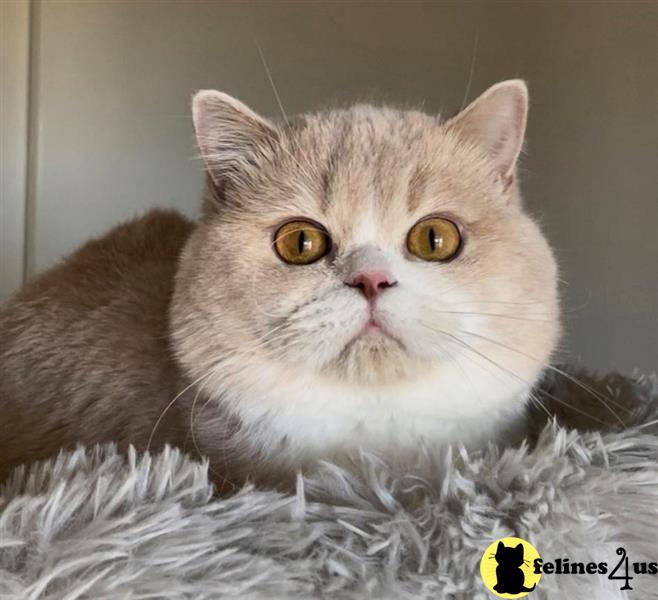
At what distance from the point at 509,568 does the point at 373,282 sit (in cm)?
31

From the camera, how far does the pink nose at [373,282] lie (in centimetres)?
81

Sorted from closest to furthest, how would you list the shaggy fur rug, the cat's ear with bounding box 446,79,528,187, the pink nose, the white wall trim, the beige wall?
the shaggy fur rug → the pink nose → the cat's ear with bounding box 446,79,528,187 → the beige wall → the white wall trim

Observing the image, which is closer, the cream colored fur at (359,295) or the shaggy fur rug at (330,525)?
the shaggy fur rug at (330,525)

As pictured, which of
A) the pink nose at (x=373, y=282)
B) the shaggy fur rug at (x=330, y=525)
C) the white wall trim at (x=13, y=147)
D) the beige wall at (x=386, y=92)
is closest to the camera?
the shaggy fur rug at (x=330, y=525)

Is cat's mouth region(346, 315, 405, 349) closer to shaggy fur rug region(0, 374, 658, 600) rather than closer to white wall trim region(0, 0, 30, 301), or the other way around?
shaggy fur rug region(0, 374, 658, 600)

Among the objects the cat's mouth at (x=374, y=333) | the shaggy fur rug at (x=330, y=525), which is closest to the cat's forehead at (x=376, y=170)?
the cat's mouth at (x=374, y=333)

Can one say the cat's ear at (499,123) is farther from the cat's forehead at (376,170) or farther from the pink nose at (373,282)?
the pink nose at (373,282)

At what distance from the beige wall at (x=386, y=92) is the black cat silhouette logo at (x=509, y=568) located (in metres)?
0.79

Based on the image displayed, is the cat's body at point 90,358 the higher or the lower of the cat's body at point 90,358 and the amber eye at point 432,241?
the lower

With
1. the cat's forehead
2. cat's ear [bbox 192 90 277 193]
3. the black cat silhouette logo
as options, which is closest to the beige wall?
the cat's forehead

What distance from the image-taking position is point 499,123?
1005mm

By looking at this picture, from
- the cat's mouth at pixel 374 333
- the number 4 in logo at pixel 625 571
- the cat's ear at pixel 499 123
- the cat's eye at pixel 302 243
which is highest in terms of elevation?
the cat's ear at pixel 499 123

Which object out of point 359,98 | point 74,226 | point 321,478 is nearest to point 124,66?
point 74,226

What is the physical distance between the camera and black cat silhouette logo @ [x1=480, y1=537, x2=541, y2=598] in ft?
2.12
